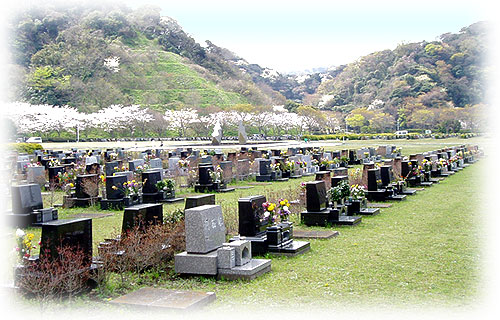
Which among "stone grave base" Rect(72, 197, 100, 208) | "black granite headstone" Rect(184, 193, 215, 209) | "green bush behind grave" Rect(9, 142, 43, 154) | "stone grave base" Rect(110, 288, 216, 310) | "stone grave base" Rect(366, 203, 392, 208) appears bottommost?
"stone grave base" Rect(110, 288, 216, 310)

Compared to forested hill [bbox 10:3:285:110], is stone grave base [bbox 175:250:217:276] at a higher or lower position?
lower

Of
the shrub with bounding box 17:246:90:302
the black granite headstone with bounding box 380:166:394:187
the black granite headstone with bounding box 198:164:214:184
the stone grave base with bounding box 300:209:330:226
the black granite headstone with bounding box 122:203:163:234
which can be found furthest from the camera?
the black granite headstone with bounding box 198:164:214:184

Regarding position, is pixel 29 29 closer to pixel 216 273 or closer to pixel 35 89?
pixel 35 89

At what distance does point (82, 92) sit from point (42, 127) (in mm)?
19856

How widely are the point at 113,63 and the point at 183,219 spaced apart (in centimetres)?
10156

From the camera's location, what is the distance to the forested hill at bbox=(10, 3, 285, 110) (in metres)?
93.4

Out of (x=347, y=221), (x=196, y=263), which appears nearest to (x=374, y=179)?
(x=347, y=221)

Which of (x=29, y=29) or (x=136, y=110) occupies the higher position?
(x=29, y=29)

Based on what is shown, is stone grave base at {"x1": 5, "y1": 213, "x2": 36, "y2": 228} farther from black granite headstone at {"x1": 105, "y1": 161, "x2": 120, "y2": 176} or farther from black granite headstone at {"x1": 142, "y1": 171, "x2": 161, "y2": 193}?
black granite headstone at {"x1": 105, "y1": 161, "x2": 120, "y2": 176}

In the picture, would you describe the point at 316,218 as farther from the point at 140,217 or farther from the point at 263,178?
the point at 263,178

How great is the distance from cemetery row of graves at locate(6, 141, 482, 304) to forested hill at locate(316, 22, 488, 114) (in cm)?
8369

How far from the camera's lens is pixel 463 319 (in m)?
6.46

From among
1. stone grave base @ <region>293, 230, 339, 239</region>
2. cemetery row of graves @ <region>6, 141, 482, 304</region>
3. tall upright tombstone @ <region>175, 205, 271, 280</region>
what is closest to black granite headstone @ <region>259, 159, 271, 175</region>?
cemetery row of graves @ <region>6, 141, 482, 304</region>

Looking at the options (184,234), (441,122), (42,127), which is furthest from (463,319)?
(441,122)
